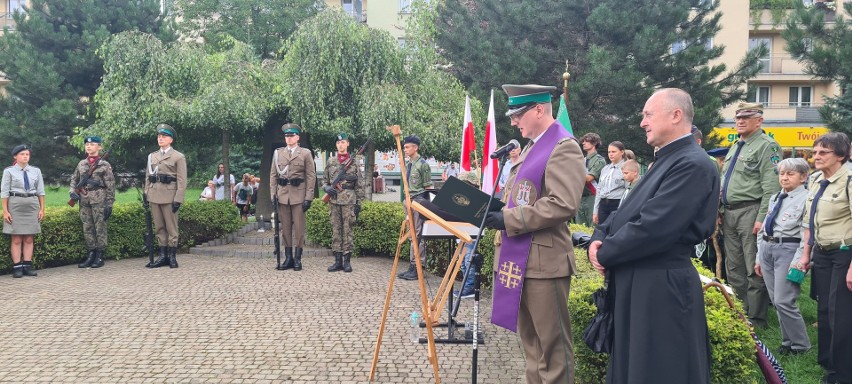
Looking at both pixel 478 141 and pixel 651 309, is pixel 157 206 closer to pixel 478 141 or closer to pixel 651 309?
pixel 478 141

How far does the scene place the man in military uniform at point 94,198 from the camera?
10.8 metres

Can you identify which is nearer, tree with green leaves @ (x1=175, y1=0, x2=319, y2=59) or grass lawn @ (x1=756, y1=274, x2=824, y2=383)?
grass lawn @ (x1=756, y1=274, x2=824, y2=383)

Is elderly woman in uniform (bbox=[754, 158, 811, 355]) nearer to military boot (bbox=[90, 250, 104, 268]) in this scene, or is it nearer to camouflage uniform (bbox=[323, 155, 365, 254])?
camouflage uniform (bbox=[323, 155, 365, 254])

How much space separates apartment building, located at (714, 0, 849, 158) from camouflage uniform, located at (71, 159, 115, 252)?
A: 27573mm

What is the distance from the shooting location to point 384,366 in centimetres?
547

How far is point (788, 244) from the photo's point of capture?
5.71m

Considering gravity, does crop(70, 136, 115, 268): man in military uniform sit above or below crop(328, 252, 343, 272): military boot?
above

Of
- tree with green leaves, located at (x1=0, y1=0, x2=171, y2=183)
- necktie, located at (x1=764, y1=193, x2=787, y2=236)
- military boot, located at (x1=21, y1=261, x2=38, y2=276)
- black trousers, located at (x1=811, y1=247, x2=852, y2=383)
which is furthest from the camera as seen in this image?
tree with green leaves, located at (x1=0, y1=0, x2=171, y2=183)

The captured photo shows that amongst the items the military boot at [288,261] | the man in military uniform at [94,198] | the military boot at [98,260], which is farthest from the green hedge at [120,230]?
the military boot at [288,261]

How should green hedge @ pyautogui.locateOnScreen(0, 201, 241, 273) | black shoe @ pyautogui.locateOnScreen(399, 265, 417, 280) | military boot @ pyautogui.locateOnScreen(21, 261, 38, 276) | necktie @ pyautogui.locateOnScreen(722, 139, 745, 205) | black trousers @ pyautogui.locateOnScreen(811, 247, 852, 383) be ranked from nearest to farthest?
black trousers @ pyautogui.locateOnScreen(811, 247, 852, 383) → necktie @ pyautogui.locateOnScreen(722, 139, 745, 205) → black shoe @ pyautogui.locateOnScreen(399, 265, 417, 280) → military boot @ pyautogui.locateOnScreen(21, 261, 38, 276) → green hedge @ pyautogui.locateOnScreen(0, 201, 241, 273)

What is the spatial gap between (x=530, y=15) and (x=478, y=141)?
3.28m

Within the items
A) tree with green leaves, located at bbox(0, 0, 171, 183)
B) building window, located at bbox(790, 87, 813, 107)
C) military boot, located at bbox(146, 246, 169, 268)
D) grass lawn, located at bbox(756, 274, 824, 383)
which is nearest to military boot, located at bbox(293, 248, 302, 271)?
military boot, located at bbox(146, 246, 169, 268)

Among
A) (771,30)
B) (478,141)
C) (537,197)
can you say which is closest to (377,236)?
(478,141)

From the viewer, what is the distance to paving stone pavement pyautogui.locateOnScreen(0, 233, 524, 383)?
5324 mm
